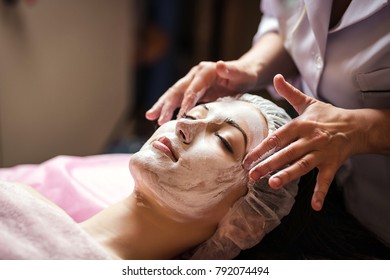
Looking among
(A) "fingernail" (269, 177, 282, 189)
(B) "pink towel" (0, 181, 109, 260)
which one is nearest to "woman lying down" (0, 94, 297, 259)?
(B) "pink towel" (0, 181, 109, 260)

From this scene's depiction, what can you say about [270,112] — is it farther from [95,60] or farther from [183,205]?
[95,60]

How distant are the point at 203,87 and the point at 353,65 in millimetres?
399

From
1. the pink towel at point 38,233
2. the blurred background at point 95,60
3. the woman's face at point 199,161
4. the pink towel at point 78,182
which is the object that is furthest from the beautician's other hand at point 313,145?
the blurred background at point 95,60

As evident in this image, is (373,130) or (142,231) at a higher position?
(373,130)

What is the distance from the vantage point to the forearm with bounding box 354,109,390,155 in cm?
105

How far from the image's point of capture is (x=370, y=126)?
1.06 metres

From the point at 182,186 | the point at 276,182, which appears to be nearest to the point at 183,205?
the point at 182,186

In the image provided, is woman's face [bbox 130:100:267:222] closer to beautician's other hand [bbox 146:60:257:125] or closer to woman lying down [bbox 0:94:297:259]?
woman lying down [bbox 0:94:297:259]

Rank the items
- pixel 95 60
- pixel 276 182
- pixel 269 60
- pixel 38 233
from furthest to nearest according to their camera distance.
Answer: pixel 95 60 → pixel 269 60 → pixel 38 233 → pixel 276 182

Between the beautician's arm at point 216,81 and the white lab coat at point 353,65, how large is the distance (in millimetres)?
88

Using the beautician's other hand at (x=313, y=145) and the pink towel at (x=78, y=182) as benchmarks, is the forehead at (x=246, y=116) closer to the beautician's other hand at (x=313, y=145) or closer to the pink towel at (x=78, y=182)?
the beautician's other hand at (x=313, y=145)

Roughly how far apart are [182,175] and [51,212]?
0.33m

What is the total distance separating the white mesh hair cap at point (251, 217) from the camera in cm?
122

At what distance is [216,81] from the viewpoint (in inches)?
55.7
